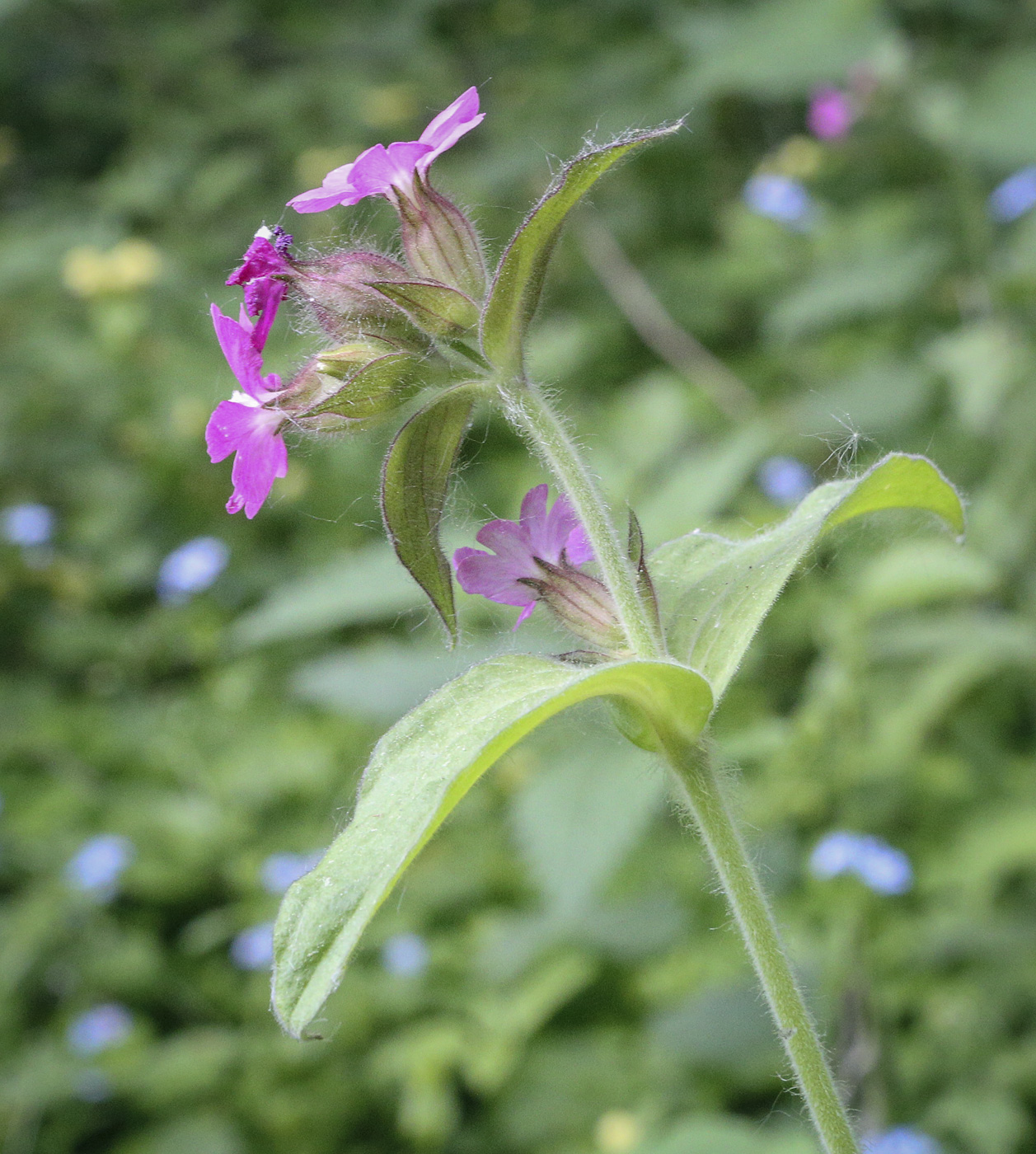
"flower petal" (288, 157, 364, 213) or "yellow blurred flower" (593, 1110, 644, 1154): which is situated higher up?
"flower petal" (288, 157, 364, 213)

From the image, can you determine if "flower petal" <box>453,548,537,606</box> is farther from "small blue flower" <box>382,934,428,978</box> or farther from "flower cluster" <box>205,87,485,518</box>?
"small blue flower" <box>382,934,428,978</box>

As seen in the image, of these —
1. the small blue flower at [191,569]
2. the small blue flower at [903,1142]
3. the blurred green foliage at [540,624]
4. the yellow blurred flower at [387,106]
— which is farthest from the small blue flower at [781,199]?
the small blue flower at [903,1142]

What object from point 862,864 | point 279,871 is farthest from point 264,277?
point 279,871

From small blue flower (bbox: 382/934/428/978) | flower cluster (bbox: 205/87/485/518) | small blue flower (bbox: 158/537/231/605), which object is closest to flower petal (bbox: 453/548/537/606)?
flower cluster (bbox: 205/87/485/518)

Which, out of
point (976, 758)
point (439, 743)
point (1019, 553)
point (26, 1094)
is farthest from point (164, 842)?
point (439, 743)

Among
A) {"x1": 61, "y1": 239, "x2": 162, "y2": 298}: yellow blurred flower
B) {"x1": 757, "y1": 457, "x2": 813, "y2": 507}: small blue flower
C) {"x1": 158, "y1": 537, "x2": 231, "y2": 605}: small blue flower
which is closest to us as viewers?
{"x1": 757, "y1": 457, "x2": 813, "y2": 507}: small blue flower

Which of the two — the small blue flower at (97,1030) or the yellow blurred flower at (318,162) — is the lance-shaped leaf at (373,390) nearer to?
the small blue flower at (97,1030)
